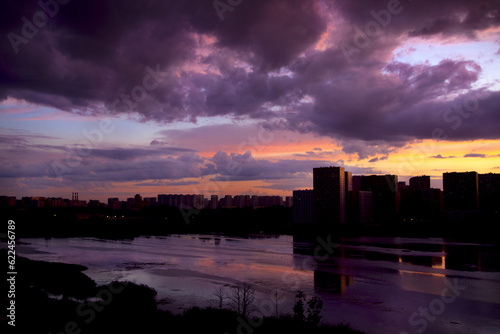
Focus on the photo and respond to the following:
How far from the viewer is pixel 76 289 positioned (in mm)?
21922

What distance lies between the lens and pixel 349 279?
27328mm

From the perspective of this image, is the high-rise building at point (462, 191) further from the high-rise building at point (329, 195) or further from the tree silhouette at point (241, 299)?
the tree silhouette at point (241, 299)

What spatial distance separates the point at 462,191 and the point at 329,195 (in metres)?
37.4

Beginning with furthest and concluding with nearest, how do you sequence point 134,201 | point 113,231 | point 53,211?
point 134,201, point 53,211, point 113,231

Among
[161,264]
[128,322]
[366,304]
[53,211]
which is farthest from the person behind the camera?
[53,211]

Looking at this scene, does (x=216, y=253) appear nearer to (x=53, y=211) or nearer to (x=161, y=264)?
(x=161, y=264)

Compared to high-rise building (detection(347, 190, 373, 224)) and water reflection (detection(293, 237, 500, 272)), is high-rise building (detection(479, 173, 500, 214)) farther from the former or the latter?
water reflection (detection(293, 237, 500, 272))

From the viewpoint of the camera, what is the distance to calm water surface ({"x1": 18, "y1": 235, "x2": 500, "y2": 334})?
59.9ft

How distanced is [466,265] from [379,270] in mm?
9448

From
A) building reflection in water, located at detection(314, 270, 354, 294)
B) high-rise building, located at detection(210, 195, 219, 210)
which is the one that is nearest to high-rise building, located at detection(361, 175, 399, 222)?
high-rise building, located at detection(210, 195, 219, 210)

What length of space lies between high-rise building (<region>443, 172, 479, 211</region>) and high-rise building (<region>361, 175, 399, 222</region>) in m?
13.8

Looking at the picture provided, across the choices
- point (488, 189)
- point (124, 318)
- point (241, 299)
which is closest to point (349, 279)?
point (241, 299)

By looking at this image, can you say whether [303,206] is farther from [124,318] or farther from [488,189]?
[124,318]

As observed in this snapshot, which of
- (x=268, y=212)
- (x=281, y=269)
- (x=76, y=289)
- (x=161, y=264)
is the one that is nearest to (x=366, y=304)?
(x=281, y=269)
